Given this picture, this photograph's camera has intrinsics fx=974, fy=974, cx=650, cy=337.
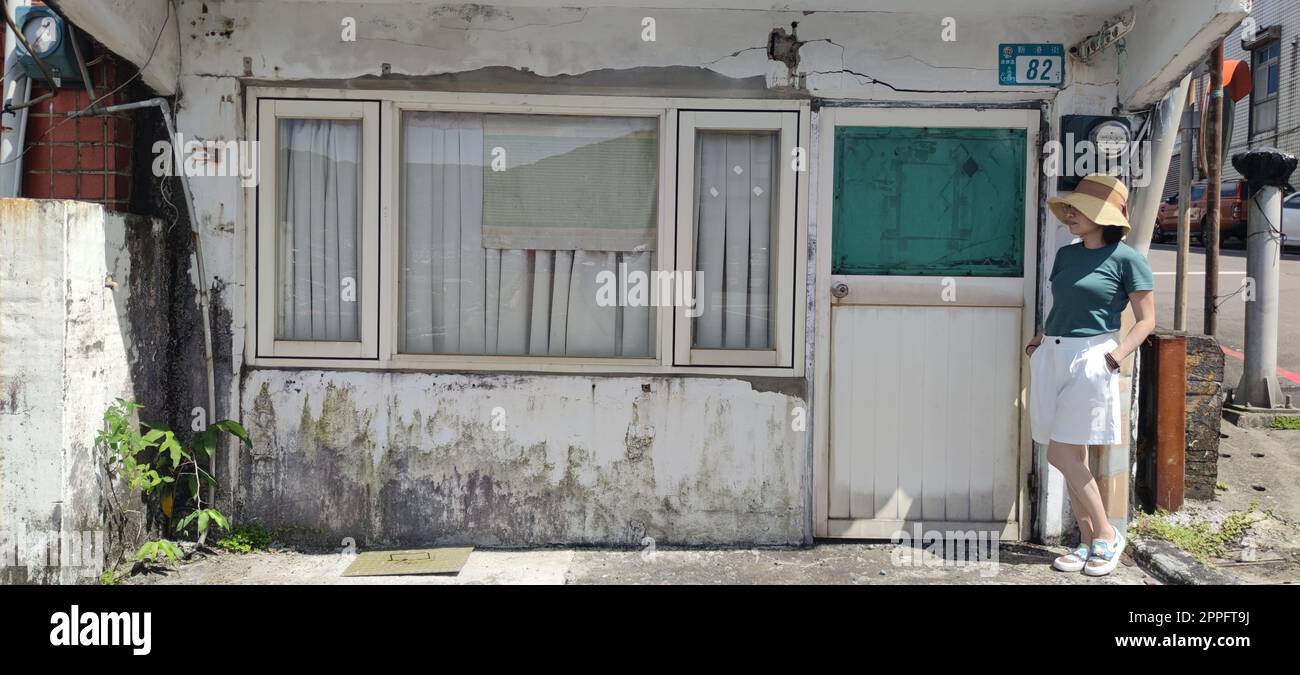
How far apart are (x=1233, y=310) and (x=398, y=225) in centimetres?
1097

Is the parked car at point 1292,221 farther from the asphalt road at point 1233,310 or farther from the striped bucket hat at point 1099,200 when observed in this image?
the striped bucket hat at point 1099,200

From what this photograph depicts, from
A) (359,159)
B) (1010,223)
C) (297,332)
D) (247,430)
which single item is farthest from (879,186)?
(247,430)

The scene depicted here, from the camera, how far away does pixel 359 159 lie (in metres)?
5.28

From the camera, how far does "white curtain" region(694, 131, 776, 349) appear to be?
532 centimetres

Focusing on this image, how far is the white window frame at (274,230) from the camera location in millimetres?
5188

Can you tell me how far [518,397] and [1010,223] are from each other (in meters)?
2.83

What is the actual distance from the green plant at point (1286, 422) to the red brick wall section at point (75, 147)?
26.6ft

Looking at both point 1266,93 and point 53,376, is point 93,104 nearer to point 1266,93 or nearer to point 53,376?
point 53,376

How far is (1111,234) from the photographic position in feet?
15.5

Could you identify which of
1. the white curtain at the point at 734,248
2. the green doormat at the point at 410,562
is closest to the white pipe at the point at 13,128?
the green doormat at the point at 410,562

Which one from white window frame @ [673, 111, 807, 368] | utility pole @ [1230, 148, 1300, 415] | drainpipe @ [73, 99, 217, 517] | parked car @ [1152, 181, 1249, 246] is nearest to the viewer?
drainpipe @ [73, 99, 217, 517]

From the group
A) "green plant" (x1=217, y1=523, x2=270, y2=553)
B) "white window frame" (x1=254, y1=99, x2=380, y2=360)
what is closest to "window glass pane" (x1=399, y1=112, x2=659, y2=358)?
"white window frame" (x1=254, y1=99, x2=380, y2=360)

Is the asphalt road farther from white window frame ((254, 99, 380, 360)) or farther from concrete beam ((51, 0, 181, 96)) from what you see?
concrete beam ((51, 0, 181, 96))

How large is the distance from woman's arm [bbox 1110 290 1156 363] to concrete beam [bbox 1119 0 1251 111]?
1111mm
